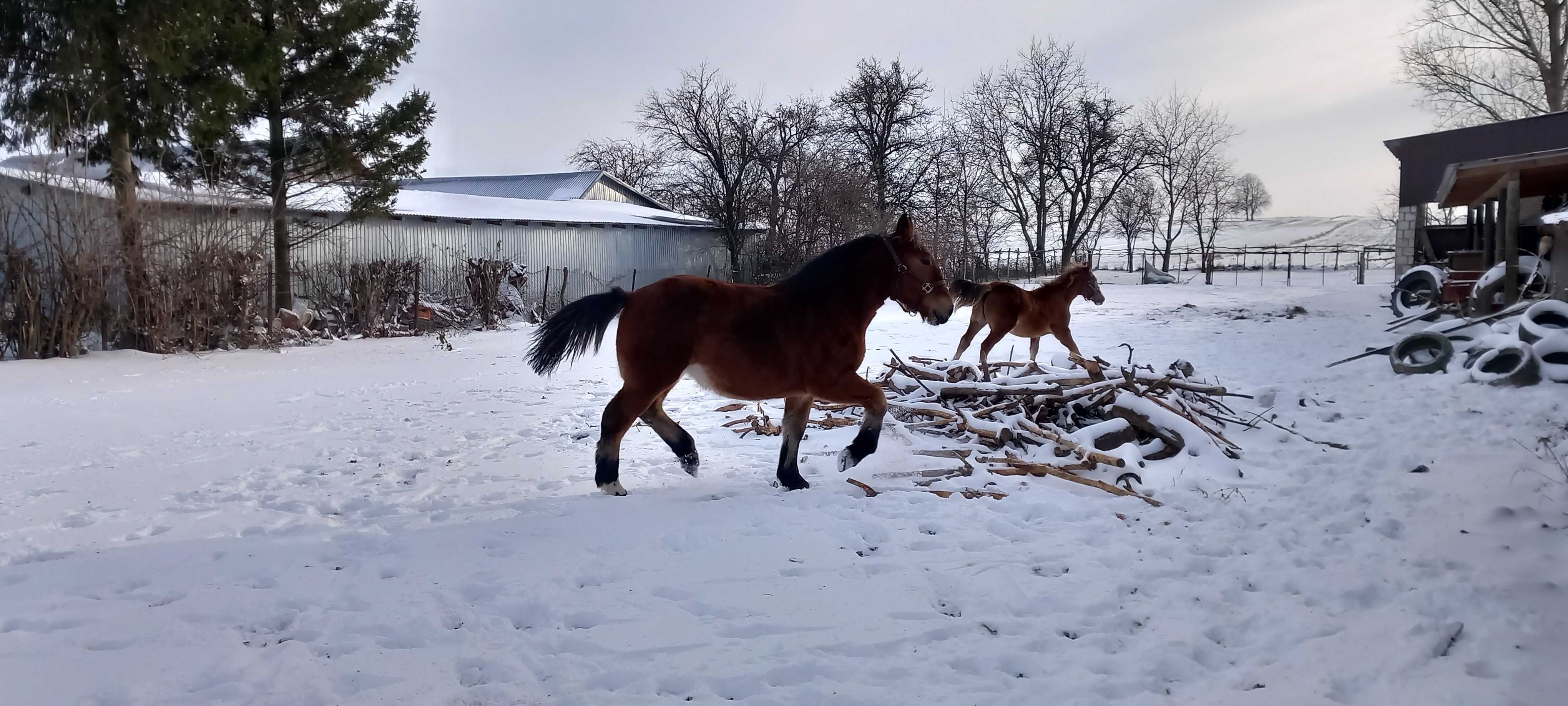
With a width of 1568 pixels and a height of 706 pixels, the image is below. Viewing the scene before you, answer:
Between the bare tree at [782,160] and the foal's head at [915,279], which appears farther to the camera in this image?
the bare tree at [782,160]

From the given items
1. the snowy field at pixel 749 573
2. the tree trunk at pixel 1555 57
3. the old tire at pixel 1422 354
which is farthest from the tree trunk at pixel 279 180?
the tree trunk at pixel 1555 57

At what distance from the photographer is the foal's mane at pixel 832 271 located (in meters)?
5.44

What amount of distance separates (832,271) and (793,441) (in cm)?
111

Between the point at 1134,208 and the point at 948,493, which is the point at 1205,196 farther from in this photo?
the point at 948,493

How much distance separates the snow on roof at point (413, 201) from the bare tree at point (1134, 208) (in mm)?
23362

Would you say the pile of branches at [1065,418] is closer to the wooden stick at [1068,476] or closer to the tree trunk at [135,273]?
the wooden stick at [1068,476]

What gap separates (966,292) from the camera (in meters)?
8.83

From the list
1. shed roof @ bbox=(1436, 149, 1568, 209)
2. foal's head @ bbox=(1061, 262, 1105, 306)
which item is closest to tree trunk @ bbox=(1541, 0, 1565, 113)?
shed roof @ bbox=(1436, 149, 1568, 209)

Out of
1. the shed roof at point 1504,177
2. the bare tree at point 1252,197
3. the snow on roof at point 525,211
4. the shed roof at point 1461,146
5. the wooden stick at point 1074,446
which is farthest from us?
the bare tree at point 1252,197

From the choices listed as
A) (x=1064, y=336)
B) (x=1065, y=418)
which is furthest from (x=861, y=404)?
(x=1064, y=336)

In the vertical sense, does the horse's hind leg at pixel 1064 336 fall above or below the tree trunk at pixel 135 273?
below

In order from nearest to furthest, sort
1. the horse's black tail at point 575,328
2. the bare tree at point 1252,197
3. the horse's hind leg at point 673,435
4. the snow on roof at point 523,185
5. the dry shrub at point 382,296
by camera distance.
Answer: the horse's black tail at point 575,328 → the horse's hind leg at point 673,435 → the dry shrub at point 382,296 → the snow on roof at point 523,185 → the bare tree at point 1252,197

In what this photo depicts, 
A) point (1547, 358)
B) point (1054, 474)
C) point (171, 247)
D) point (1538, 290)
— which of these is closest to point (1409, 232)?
point (1538, 290)

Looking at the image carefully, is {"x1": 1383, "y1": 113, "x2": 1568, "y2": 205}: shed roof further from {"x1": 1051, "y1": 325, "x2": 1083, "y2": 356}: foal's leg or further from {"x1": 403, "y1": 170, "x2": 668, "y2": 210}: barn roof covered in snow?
{"x1": 403, "y1": 170, "x2": 668, "y2": 210}: barn roof covered in snow
